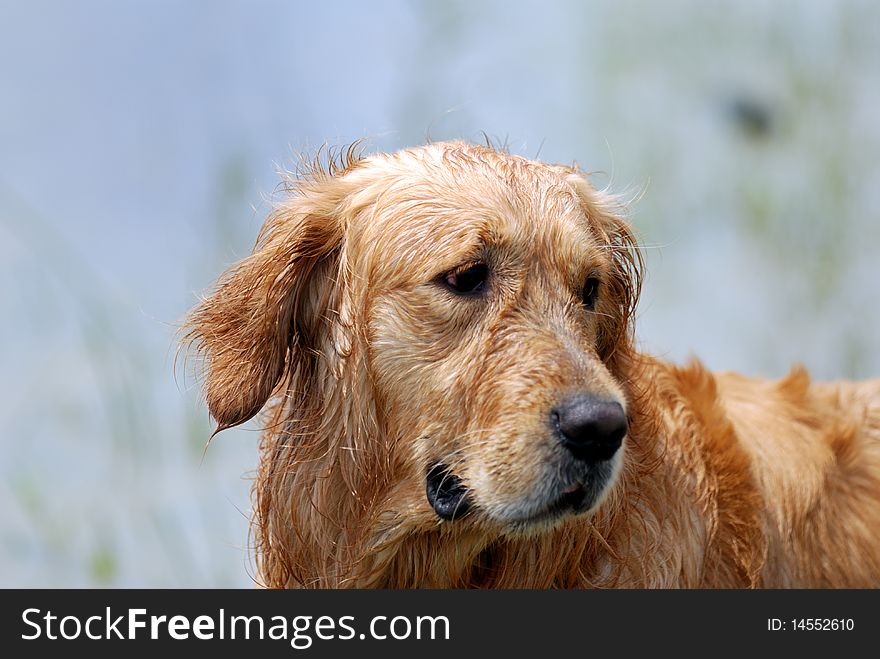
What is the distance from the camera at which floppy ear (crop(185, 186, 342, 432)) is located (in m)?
4.30

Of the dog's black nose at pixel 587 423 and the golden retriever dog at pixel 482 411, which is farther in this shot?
the golden retriever dog at pixel 482 411

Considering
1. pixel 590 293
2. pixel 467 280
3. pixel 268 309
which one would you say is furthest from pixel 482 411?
pixel 268 309

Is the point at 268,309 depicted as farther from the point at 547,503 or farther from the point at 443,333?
the point at 547,503

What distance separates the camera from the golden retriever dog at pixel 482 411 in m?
3.86

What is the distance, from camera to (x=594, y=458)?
3770 mm

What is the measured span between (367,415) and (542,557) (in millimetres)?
922

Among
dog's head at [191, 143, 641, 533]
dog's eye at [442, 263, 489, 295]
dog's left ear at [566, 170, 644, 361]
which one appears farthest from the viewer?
dog's left ear at [566, 170, 644, 361]

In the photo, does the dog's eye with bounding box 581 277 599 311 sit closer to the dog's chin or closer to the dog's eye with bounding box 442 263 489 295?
the dog's eye with bounding box 442 263 489 295

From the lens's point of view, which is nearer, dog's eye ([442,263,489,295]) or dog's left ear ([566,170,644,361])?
dog's eye ([442,263,489,295])

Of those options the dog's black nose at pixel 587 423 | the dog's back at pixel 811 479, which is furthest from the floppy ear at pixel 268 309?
the dog's back at pixel 811 479

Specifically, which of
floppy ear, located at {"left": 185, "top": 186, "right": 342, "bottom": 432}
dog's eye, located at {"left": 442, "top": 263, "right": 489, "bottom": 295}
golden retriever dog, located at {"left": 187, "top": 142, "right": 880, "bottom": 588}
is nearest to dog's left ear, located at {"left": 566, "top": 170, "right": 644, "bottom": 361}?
golden retriever dog, located at {"left": 187, "top": 142, "right": 880, "bottom": 588}

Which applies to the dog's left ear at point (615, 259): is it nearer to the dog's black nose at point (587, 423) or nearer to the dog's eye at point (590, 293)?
the dog's eye at point (590, 293)
